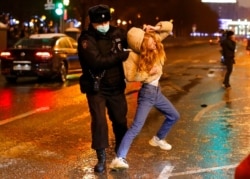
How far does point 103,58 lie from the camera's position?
6047 millimetres

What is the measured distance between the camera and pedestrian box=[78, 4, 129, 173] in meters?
6.07

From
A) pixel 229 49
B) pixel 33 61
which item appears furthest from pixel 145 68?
pixel 33 61

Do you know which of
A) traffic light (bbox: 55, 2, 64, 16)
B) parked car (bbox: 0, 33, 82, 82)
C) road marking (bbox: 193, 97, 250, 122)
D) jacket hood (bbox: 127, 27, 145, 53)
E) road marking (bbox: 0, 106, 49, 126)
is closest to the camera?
jacket hood (bbox: 127, 27, 145, 53)

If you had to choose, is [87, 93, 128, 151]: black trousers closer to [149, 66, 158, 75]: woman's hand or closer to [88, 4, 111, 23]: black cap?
[149, 66, 158, 75]: woman's hand

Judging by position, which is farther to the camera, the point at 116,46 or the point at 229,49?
the point at 229,49

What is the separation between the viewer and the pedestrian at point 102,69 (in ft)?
19.9

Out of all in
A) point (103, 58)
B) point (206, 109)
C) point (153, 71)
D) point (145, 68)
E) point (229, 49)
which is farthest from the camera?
point (229, 49)

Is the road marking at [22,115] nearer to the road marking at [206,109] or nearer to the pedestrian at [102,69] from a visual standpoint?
the road marking at [206,109]

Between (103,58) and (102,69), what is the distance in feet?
0.41

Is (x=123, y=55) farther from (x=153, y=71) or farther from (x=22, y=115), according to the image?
(x=22, y=115)

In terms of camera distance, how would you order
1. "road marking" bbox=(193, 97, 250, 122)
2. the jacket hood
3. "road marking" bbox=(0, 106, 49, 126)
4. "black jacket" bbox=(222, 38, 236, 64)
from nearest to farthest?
the jacket hood → "road marking" bbox=(0, 106, 49, 126) → "road marking" bbox=(193, 97, 250, 122) → "black jacket" bbox=(222, 38, 236, 64)

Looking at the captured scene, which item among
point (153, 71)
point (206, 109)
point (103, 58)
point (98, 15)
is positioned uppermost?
point (98, 15)

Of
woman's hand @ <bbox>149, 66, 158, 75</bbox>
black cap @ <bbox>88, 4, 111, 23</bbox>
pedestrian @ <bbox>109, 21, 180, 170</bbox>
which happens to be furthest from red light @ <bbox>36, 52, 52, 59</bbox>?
black cap @ <bbox>88, 4, 111, 23</bbox>

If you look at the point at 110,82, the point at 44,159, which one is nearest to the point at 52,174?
the point at 44,159
